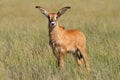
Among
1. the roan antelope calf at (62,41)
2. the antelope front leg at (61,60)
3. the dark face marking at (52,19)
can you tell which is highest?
the dark face marking at (52,19)

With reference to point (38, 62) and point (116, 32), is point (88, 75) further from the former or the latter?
point (116, 32)

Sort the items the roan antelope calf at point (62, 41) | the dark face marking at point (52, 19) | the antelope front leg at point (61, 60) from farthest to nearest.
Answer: the roan antelope calf at point (62, 41) < the dark face marking at point (52, 19) < the antelope front leg at point (61, 60)

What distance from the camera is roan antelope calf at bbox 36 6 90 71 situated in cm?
661

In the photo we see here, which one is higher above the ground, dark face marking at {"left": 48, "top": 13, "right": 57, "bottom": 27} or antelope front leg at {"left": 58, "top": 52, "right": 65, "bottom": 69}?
dark face marking at {"left": 48, "top": 13, "right": 57, "bottom": 27}

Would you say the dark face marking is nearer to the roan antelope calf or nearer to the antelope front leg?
the roan antelope calf

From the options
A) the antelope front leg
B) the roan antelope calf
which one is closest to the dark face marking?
the roan antelope calf

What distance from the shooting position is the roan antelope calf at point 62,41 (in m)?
6.61

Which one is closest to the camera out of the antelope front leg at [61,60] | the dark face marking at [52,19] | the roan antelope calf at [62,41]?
the antelope front leg at [61,60]

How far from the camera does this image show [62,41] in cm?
679

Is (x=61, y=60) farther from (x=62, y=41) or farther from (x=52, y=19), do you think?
(x=52, y=19)

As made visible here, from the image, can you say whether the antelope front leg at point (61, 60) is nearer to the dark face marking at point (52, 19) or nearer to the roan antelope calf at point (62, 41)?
the roan antelope calf at point (62, 41)

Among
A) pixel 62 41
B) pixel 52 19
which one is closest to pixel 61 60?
pixel 62 41

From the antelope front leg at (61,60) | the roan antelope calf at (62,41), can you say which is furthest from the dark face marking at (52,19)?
the antelope front leg at (61,60)

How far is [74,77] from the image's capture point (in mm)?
5590
